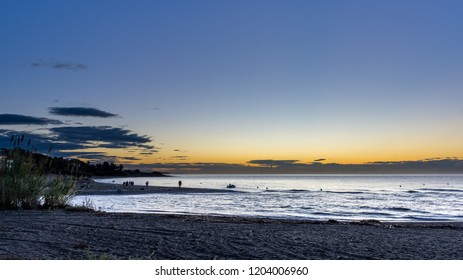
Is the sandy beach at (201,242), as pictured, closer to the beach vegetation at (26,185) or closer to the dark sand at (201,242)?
the dark sand at (201,242)

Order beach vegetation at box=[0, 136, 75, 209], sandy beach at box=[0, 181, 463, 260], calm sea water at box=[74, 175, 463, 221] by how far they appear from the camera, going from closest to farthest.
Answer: sandy beach at box=[0, 181, 463, 260] < beach vegetation at box=[0, 136, 75, 209] < calm sea water at box=[74, 175, 463, 221]

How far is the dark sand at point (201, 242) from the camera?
9164 millimetres

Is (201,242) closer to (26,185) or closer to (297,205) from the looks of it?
(26,185)

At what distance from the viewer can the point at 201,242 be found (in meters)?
10.5

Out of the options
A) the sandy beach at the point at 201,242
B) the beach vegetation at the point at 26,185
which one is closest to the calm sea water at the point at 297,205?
the beach vegetation at the point at 26,185

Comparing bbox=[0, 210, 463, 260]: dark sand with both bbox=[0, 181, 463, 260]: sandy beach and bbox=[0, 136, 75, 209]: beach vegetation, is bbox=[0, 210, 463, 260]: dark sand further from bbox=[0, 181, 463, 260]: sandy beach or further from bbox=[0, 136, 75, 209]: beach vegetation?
bbox=[0, 136, 75, 209]: beach vegetation

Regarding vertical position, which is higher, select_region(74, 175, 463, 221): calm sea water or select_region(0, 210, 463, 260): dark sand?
select_region(0, 210, 463, 260): dark sand

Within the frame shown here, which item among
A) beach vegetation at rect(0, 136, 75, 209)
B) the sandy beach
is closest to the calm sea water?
beach vegetation at rect(0, 136, 75, 209)

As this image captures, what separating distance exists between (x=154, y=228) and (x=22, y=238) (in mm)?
3525

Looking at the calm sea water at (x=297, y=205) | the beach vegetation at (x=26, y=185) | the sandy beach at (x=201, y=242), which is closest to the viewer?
the sandy beach at (x=201, y=242)

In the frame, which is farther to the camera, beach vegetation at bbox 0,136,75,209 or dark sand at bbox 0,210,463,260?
beach vegetation at bbox 0,136,75,209

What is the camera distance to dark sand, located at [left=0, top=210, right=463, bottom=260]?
9.16 m

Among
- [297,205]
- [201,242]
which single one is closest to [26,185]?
[201,242]
